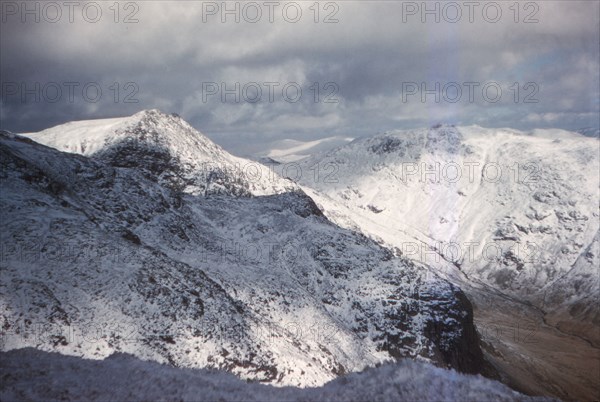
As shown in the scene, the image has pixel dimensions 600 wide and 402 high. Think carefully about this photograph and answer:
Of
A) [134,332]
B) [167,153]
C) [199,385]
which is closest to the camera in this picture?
[199,385]

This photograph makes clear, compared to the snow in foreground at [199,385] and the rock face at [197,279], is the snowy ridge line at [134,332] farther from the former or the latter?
the snow in foreground at [199,385]

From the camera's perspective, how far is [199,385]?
877cm

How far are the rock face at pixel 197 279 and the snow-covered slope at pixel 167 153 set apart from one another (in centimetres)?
82

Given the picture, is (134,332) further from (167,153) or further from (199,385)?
(167,153)

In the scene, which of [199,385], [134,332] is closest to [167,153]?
[134,332]

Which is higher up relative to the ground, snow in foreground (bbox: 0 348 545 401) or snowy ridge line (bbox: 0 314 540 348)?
snow in foreground (bbox: 0 348 545 401)

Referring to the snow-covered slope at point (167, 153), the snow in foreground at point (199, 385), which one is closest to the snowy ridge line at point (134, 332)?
the snow in foreground at point (199, 385)

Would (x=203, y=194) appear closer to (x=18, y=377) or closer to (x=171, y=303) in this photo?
(x=171, y=303)

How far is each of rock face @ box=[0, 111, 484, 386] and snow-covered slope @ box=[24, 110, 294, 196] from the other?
0.82 metres

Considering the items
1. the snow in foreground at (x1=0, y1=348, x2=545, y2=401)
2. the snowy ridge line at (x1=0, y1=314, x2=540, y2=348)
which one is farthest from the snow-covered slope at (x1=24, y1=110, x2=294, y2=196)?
the snow in foreground at (x1=0, y1=348, x2=545, y2=401)

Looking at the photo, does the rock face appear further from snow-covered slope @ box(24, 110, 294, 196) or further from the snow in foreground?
the snow in foreground

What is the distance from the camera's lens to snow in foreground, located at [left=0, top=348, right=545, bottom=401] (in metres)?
7.75

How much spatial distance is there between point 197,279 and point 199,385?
115 ft

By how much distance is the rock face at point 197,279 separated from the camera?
98.2 ft
